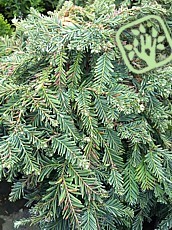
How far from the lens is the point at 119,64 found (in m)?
1.04

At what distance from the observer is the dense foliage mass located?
3.07 feet

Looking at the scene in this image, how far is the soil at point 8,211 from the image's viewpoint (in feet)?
4.24

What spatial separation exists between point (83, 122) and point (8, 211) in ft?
1.87

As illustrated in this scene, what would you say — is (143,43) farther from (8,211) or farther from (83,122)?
(8,211)

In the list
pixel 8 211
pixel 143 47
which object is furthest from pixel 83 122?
pixel 8 211

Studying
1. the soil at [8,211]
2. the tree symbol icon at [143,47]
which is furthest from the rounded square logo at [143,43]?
the soil at [8,211]

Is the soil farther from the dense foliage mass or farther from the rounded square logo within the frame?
the rounded square logo

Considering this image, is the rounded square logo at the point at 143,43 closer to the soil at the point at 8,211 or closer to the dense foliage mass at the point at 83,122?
the dense foliage mass at the point at 83,122

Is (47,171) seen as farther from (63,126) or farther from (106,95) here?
(106,95)

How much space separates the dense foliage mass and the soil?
0.93 feet

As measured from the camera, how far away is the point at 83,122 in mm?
978

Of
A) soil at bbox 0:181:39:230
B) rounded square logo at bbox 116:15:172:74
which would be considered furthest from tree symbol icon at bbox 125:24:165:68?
soil at bbox 0:181:39:230

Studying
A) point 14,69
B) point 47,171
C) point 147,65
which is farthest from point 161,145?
point 14,69

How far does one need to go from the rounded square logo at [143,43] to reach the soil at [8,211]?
2.29 ft
